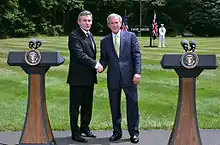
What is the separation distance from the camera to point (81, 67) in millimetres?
6289

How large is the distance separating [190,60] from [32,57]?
216cm

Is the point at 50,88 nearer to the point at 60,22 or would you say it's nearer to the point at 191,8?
the point at 60,22

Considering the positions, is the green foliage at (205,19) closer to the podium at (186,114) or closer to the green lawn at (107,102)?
the green lawn at (107,102)

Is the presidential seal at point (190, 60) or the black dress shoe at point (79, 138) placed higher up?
the presidential seal at point (190, 60)

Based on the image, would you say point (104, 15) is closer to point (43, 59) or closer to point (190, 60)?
point (43, 59)

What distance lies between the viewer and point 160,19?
5656 cm

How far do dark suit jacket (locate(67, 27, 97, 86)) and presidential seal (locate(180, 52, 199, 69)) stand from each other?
1457 mm

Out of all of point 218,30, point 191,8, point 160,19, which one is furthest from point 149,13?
point 218,30

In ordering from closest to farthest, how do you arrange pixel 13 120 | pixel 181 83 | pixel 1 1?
pixel 181 83
pixel 13 120
pixel 1 1

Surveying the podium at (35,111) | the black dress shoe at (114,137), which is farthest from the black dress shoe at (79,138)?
the podium at (35,111)

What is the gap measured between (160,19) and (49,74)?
43.8 m

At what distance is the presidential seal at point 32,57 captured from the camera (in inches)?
222

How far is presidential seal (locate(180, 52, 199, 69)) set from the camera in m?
5.47

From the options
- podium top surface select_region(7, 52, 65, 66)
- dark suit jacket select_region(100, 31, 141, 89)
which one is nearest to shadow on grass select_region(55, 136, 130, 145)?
dark suit jacket select_region(100, 31, 141, 89)
